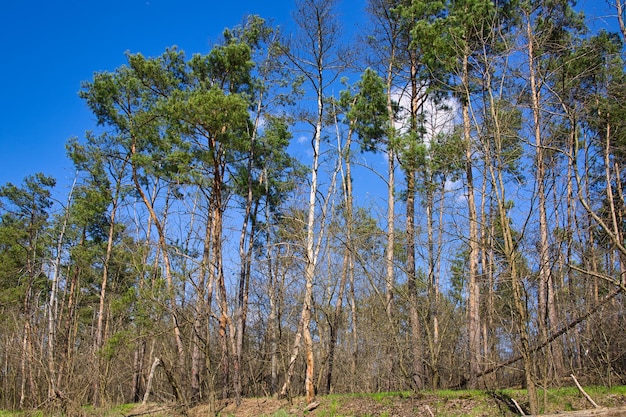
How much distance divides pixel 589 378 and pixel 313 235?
7063mm

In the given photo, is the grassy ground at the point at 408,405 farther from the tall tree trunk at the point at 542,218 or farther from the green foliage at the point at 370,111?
the green foliage at the point at 370,111

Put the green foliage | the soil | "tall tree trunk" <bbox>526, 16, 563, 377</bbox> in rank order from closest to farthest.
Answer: the soil → "tall tree trunk" <bbox>526, 16, 563, 377</bbox> → the green foliage

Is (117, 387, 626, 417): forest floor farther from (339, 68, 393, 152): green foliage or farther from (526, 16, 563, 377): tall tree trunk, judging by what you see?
(339, 68, 393, 152): green foliage

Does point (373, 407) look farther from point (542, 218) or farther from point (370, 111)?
point (370, 111)

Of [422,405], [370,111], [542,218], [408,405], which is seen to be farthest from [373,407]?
[370,111]

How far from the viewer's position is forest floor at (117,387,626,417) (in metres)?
8.20

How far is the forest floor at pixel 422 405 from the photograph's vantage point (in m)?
8.20

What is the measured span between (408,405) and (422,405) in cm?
29

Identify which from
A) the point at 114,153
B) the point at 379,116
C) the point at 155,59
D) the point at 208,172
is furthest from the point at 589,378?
the point at 114,153

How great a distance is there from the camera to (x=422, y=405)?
9.28 m

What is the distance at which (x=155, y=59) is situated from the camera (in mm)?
15477

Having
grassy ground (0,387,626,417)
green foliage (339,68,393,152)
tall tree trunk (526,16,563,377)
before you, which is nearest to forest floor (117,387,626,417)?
grassy ground (0,387,626,417)

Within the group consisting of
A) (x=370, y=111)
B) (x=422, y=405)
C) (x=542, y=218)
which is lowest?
(x=422, y=405)

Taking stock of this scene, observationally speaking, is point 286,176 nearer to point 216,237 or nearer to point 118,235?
point 216,237
